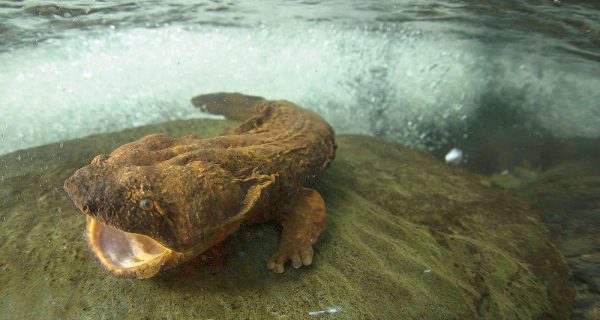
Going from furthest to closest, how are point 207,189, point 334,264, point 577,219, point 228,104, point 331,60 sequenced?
point 331,60
point 228,104
point 577,219
point 334,264
point 207,189

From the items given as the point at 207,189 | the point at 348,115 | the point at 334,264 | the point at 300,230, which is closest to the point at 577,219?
the point at 334,264

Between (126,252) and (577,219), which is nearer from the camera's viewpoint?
(126,252)

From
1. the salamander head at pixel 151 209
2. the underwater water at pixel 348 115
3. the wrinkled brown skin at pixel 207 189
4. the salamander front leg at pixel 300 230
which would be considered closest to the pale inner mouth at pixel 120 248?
the salamander head at pixel 151 209

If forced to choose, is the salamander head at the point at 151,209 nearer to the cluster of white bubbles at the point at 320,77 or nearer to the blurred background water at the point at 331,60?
the blurred background water at the point at 331,60

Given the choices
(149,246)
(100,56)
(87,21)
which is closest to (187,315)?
(149,246)

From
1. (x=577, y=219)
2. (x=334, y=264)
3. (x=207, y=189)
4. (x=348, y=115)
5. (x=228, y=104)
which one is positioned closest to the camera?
(x=207, y=189)

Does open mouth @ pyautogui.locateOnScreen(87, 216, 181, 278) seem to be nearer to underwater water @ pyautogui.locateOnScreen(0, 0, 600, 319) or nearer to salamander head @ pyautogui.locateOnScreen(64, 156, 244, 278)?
salamander head @ pyautogui.locateOnScreen(64, 156, 244, 278)

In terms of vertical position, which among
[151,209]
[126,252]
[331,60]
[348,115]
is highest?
[151,209]

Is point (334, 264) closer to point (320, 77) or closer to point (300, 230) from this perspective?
point (300, 230)
